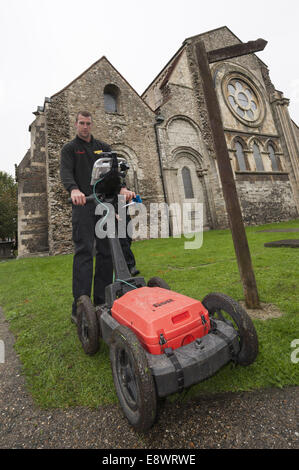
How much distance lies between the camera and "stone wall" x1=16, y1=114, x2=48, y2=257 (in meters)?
11.0

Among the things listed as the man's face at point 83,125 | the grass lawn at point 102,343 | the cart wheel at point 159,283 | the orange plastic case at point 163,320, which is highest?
the man's face at point 83,125

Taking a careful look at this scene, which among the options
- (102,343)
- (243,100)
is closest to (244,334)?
(102,343)

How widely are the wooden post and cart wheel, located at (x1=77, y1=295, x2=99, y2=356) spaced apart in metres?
1.63

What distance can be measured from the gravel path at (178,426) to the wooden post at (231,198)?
1.20m

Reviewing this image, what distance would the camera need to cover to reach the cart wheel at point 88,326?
1780mm

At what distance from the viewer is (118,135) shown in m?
12.8

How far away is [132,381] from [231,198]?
2034 mm

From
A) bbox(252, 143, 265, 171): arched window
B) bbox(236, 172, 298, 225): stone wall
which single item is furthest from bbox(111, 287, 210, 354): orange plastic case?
bbox(252, 143, 265, 171): arched window

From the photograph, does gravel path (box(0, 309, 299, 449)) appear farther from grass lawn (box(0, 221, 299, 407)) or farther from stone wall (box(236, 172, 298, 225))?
stone wall (box(236, 172, 298, 225))

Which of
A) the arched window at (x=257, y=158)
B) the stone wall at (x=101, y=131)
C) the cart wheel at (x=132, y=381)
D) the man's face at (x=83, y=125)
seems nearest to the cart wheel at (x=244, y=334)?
the cart wheel at (x=132, y=381)

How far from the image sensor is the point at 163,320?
126cm

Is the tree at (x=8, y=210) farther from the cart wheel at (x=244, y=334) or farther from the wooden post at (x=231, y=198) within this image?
the cart wheel at (x=244, y=334)

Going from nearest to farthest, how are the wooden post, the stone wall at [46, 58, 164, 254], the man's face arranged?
the wooden post
the man's face
the stone wall at [46, 58, 164, 254]
